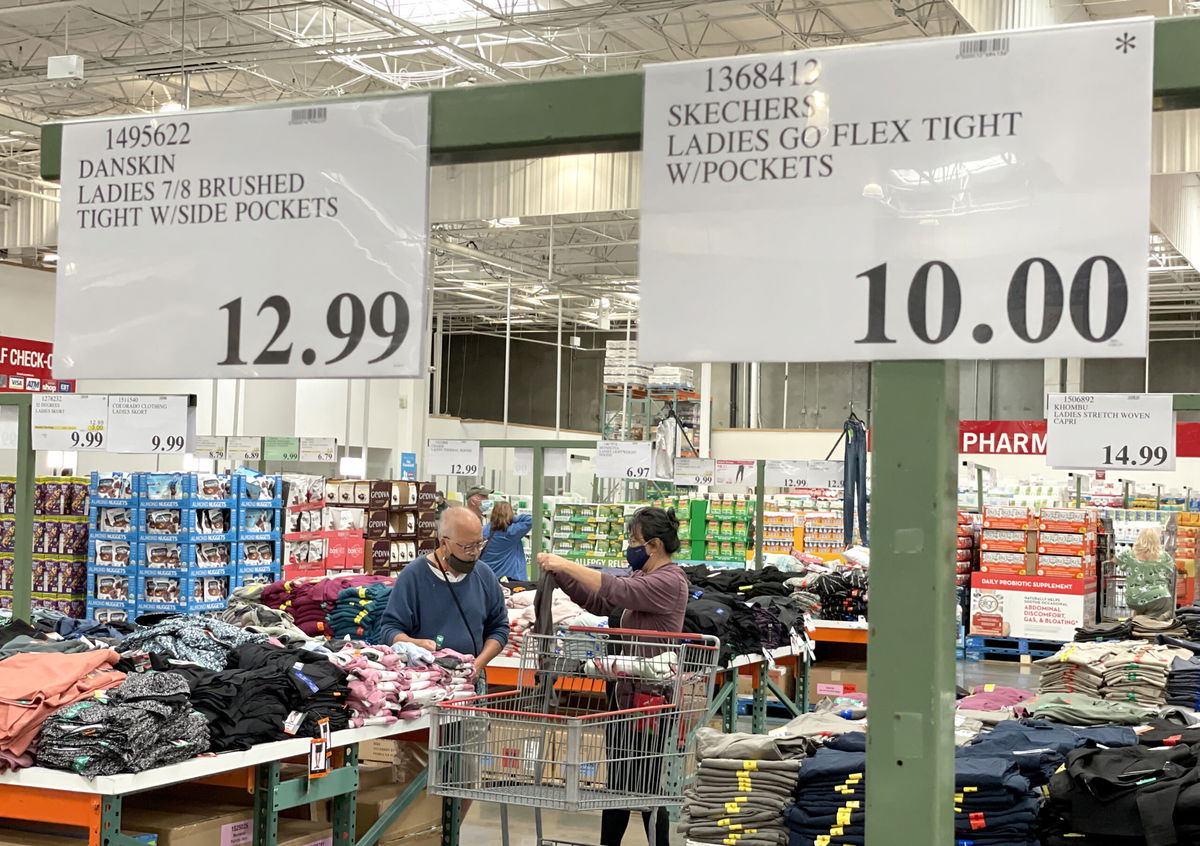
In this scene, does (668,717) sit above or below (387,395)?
below

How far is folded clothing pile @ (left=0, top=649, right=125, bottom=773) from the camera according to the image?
4.02m

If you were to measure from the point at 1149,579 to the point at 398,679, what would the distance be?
678 centimetres

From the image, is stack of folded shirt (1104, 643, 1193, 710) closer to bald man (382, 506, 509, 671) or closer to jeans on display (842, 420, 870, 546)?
bald man (382, 506, 509, 671)

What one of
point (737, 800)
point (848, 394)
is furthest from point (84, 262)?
point (848, 394)

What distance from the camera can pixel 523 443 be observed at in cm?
1155

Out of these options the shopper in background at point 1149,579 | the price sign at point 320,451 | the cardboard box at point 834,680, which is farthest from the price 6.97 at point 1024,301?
the price sign at point 320,451

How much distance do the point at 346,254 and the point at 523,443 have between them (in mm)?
9197

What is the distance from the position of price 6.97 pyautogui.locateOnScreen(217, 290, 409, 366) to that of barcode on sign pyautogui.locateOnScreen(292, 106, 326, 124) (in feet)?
1.06

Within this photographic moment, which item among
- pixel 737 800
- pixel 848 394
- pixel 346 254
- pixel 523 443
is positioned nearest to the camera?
pixel 346 254

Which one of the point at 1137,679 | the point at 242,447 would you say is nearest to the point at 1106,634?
→ the point at 1137,679

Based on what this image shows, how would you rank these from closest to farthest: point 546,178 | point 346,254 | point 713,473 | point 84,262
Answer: point 346,254
point 84,262
point 713,473
point 546,178

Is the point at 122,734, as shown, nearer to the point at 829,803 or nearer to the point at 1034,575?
the point at 829,803

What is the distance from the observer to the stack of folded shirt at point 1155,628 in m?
8.17

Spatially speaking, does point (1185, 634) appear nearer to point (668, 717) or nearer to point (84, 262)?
point (668, 717)
